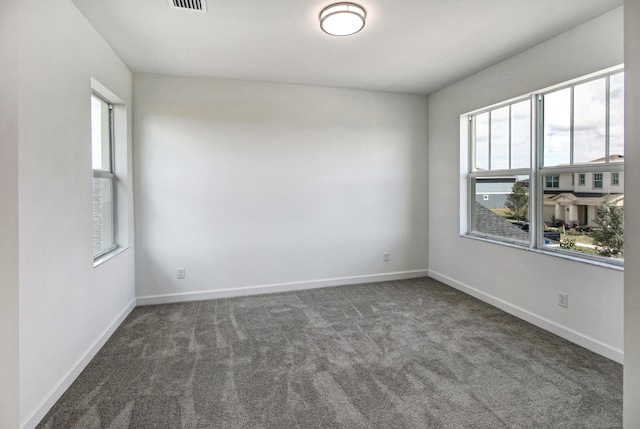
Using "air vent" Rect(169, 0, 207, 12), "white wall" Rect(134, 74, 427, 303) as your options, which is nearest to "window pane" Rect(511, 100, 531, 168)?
"white wall" Rect(134, 74, 427, 303)

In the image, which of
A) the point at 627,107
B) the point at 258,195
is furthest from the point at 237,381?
the point at 627,107

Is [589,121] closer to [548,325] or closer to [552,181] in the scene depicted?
[552,181]

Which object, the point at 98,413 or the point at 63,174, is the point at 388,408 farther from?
the point at 63,174

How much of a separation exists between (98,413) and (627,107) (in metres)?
3.23

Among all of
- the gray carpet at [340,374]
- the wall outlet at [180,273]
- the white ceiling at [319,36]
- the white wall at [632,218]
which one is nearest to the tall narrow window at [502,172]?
the white ceiling at [319,36]

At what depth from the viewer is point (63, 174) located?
2324 millimetres

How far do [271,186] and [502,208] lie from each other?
2689mm

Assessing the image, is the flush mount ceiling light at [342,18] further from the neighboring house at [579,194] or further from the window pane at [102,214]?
the window pane at [102,214]

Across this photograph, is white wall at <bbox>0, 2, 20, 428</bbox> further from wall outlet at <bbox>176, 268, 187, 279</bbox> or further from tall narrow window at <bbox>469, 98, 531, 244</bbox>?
tall narrow window at <bbox>469, 98, 531, 244</bbox>

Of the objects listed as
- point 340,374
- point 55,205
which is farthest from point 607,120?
point 55,205

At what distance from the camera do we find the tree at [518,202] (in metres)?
3.56

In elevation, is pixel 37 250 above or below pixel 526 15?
below

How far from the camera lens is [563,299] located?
9.97ft

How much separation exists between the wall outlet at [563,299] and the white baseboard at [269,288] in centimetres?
208
